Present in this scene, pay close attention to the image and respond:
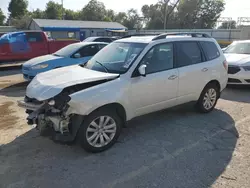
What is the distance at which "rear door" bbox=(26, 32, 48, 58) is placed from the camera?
12305 mm

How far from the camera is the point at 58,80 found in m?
3.77

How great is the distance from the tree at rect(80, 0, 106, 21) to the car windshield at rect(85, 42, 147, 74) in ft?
267

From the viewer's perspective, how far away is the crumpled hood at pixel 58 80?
3.45m

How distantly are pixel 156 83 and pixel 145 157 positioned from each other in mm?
1344

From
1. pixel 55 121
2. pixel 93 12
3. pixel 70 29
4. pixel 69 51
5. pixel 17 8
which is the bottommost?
pixel 55 121

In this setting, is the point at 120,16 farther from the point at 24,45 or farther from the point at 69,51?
the point at 69,51

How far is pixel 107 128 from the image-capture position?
3762 mm

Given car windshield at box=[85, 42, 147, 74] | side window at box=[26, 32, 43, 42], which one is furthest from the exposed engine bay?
side window at box=[26, 32, 43, 42]

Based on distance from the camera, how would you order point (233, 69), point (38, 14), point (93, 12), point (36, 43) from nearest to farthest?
point (233, 69) < point (36, 43) < point (38, 14) < point (93, 12)

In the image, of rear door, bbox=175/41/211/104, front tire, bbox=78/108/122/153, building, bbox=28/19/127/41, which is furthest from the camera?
building, bbox=28/19/127/41

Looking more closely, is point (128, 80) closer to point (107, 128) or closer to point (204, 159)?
point (107, 128)

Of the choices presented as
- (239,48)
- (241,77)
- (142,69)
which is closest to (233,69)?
(241,77)

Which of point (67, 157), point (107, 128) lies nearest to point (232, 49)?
point (107, 128)

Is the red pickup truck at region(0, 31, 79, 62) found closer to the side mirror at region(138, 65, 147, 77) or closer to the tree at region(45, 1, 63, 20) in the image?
the side mirror at region(138, 65, 147, 77)
